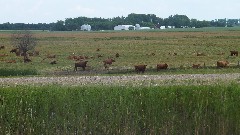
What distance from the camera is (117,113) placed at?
17.1m

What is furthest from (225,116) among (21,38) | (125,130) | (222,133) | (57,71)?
(21,38)

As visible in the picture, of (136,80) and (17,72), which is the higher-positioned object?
(136,80)

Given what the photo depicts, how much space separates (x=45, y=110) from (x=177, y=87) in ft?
15.1

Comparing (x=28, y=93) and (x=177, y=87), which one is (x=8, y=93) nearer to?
(x=28, y=93)

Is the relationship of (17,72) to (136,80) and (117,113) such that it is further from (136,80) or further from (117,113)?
(117,113)

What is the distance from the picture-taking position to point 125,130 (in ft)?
56.0

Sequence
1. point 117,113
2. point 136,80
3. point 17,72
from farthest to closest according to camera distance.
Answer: point 17,72 → point 136,80 → point 117,113

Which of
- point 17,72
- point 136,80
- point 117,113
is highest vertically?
point 117,113

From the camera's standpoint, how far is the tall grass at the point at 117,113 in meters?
17.1

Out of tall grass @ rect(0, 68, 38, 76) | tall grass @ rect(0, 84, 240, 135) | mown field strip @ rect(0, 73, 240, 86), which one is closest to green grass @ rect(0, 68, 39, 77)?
tall grass @ rect(0, 68, 38, 76)

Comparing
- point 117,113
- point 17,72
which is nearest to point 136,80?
point 17,72

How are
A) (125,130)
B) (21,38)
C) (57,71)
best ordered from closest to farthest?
(125,130), (57,71), (21,38)

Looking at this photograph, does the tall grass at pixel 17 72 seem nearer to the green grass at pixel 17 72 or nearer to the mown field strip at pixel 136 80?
the green grass at pixel 17 72

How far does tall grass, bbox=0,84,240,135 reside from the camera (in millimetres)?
17109
